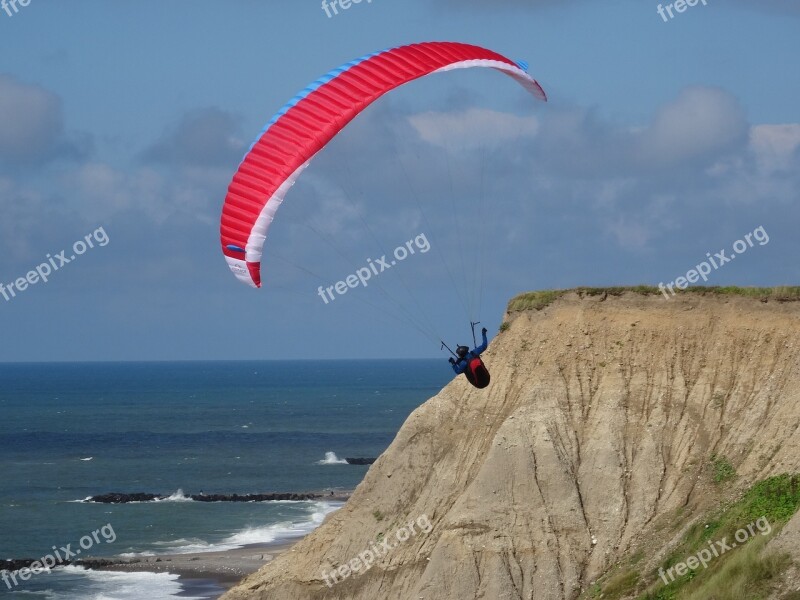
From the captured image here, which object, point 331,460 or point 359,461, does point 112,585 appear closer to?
point 359,461

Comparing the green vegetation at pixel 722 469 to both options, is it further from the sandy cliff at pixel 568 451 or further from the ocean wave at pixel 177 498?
the ocean wave at pixel 177 498

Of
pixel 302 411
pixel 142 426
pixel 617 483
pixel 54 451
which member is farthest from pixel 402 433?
pixel 302 411

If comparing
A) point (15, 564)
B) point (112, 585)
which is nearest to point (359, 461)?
point (15, 564)

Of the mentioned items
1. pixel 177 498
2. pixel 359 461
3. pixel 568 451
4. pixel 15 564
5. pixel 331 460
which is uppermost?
pixel 331 460

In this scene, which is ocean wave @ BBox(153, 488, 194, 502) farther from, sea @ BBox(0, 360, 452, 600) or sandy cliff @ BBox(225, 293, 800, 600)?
sandy cliff @ BBox(225, 293, 800, 600)

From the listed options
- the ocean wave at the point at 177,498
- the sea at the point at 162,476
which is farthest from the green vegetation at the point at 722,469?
the ocean wave at the point at 177,498
